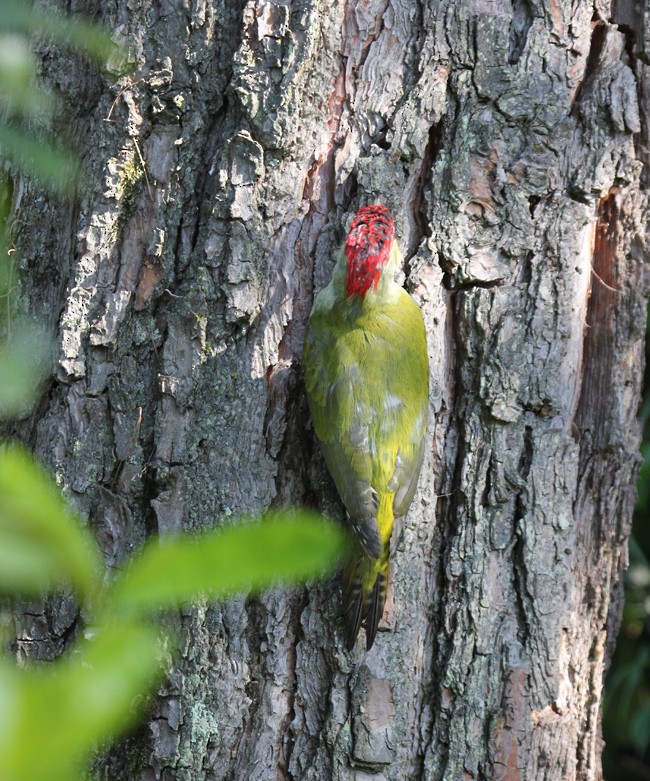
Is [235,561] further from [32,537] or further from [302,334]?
[302,334]

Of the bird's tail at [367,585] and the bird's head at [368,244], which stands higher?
the bird's head at [368,244]

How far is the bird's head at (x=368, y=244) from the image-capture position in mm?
2145

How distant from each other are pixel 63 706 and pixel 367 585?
1.75 meters

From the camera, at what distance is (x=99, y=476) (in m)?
2.30

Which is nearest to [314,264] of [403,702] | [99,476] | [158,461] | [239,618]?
[158,461]

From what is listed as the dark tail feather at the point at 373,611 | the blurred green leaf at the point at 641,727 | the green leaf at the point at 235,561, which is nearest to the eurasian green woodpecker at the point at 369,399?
the dark tail feather at the point at 373,611

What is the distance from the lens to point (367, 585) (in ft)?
7.23

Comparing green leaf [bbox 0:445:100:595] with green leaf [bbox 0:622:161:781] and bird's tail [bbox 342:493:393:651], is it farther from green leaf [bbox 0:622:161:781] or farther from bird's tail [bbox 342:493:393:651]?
bird's tail [bbox 342:493:393:651]

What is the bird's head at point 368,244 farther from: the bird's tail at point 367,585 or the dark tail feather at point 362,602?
the dark tail feather at point 362,602

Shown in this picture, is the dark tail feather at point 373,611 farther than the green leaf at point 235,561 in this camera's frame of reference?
Yes

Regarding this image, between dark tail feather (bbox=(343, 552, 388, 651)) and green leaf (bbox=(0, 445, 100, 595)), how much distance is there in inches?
66.5

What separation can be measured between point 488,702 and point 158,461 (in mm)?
1088

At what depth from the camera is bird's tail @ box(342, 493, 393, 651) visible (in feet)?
7.19

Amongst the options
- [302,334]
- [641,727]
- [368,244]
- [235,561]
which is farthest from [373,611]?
[641,727]
